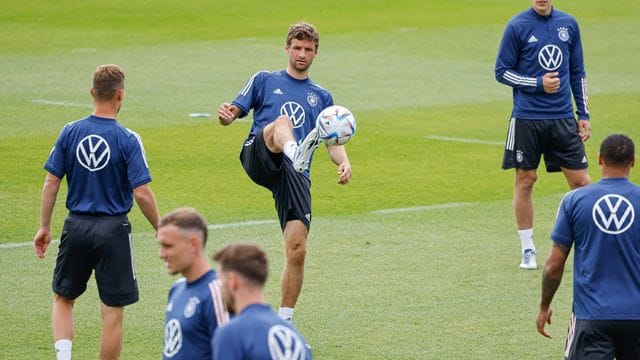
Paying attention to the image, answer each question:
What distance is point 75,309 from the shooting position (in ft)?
37.0

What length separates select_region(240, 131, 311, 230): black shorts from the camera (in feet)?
34.4

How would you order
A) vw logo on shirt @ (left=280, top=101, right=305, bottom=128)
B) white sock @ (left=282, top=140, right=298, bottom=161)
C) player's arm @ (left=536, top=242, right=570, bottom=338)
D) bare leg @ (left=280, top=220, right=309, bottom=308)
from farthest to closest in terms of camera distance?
vw logo on shirt @ (left=280, top=101, right=305, bottom=128)
bare leg @ (left=280, top=220, right=309, bottom=308)
white sock @ (left=282, top=140, right=298, bottom=161)
player's arm @ (left=536, top=242, right=570, bottom=338)

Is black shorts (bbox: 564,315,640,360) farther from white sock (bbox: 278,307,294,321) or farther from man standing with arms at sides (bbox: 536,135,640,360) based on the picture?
white sock (bbox: 278,307,294,321)

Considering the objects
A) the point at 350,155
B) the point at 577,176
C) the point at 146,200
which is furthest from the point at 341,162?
the point at 350,155

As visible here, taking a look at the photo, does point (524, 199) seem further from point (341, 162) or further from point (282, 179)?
point (282, 179)

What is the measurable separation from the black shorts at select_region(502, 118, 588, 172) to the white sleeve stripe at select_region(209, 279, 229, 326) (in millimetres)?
6850

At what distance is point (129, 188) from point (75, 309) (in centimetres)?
239

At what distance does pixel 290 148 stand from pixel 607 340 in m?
3.13

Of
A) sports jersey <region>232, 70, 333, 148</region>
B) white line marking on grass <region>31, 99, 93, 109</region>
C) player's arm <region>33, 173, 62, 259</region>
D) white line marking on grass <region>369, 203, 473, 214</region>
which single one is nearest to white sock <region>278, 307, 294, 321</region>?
sports jersey <region>232, 70, 333, 148</region>

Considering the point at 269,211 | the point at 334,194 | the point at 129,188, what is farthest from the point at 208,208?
the point at 129,188

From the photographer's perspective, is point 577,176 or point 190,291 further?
point 577,176

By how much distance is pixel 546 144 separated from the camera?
13125mm

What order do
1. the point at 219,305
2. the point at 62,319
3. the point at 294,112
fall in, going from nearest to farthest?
the point at 219,305, the point at 62,319, the point at 294,112

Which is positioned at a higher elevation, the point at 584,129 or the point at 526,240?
the point at 584,129
